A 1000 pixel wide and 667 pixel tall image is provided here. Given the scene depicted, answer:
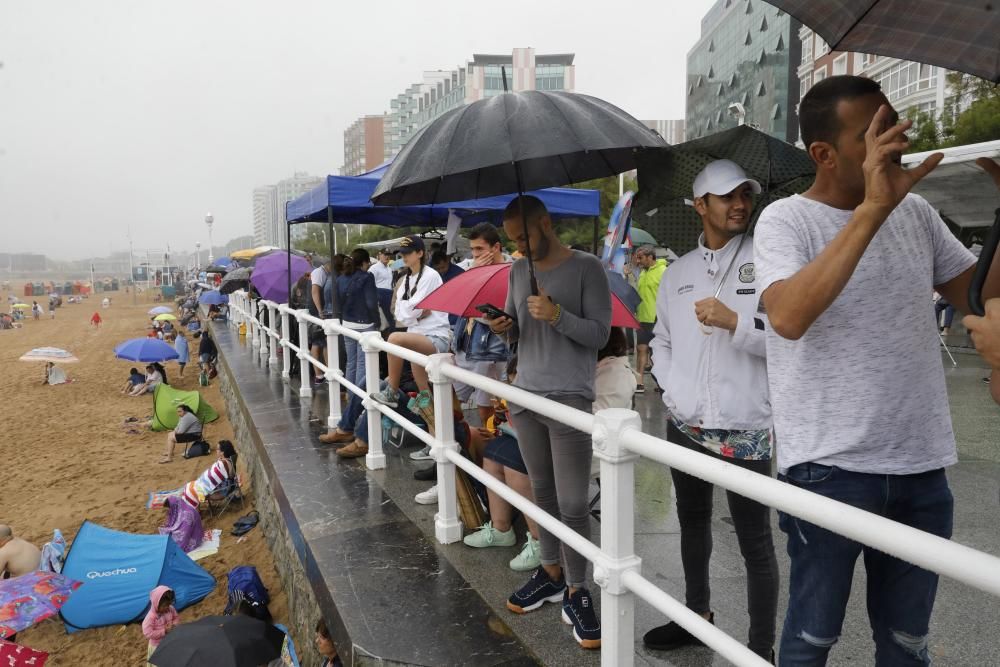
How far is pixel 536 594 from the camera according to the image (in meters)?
2.86

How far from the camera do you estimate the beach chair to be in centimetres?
819

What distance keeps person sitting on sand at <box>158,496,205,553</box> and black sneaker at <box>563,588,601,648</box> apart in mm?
5918

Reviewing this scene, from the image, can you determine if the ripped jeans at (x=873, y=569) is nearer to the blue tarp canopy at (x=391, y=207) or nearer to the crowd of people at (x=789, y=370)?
the crowd of people at (x=789, y=370)

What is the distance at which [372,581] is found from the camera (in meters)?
3.22

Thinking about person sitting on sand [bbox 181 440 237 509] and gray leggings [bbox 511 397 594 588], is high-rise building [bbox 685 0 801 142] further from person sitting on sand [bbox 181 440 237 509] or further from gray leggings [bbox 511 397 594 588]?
gray leggings [bbox 511 397 594 588]

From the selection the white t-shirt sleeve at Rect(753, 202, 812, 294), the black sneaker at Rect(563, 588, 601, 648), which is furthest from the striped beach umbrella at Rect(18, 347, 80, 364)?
the white t-shirt sleeve at Rect(753, 202, 812, 294)

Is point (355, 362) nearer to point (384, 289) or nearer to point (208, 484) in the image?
point (384, 289)

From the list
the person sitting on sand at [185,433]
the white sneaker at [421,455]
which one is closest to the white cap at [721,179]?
the white sneaker at [421,455]

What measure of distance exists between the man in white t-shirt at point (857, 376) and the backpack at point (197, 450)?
37.1 ft

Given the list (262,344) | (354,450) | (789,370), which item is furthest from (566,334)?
(262,344)

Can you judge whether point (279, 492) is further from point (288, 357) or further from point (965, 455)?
point (965, 455)

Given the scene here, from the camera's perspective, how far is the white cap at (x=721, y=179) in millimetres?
2242

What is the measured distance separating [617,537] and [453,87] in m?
96.4

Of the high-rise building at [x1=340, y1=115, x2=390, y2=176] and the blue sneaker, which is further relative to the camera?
the high-rise building at [x1=340, y1=115, x2=390, y2=176]
